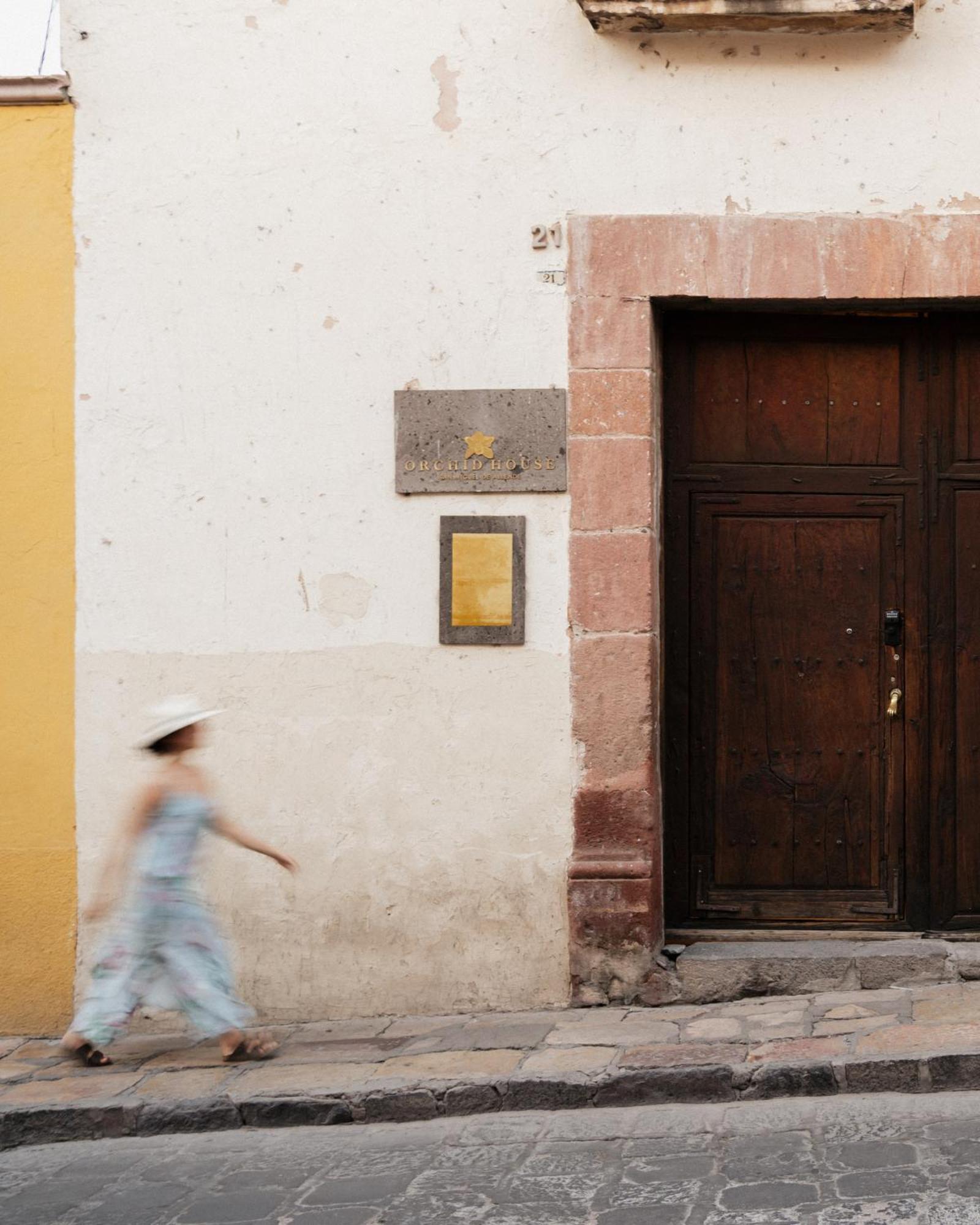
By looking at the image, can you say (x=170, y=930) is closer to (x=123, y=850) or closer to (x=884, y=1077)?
(x=123, y=850)

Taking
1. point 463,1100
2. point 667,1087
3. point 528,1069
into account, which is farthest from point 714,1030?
point 463,1100

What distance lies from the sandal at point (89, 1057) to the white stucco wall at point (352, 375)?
0.75 meters

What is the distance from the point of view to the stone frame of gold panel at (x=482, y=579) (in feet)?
21.3

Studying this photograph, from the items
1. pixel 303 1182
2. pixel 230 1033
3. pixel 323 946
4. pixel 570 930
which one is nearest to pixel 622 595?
pixel 570 930

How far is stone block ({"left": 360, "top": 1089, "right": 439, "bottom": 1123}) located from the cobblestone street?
0.06m

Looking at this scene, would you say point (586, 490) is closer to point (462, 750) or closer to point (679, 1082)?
point (462, 750)

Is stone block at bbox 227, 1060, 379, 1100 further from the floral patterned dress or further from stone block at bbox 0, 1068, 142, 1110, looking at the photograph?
stone block at bbox 0, 1068, 142, 1110

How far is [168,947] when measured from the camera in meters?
5.93

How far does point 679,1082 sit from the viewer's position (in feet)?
17.5

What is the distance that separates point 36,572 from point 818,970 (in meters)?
3.63

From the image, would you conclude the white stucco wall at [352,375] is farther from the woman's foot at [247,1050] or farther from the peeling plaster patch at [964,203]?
the woman's foot at [247,1050]

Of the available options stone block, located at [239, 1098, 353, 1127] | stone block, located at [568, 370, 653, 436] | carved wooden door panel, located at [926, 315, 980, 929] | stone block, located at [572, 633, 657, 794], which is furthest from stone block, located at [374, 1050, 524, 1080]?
stone block, located at [568, 370, 653, 436]

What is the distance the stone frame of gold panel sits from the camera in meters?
6.50

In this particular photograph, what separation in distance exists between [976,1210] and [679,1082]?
1423mm
